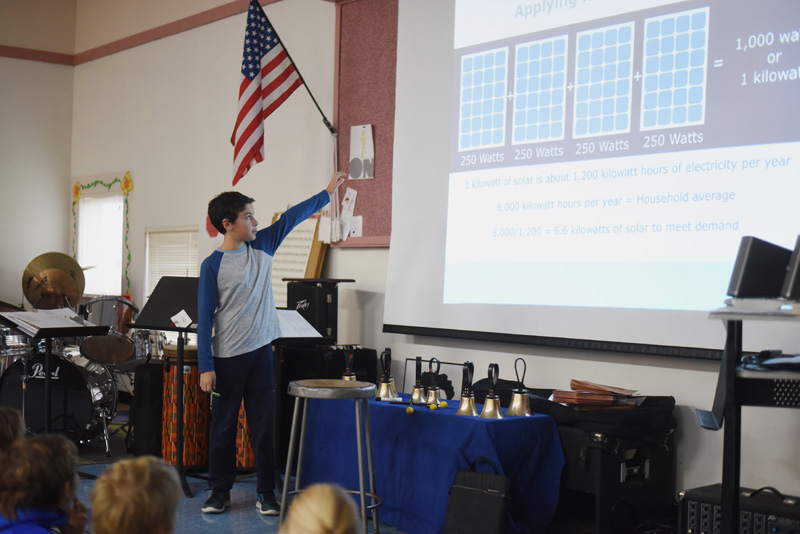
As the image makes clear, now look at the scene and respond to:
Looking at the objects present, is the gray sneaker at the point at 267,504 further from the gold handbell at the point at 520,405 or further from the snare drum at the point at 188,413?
the gold handbell at the point at 520,405

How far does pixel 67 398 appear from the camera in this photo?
17.8ft

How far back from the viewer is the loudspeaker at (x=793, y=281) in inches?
92.7

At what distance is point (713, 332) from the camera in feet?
11.8

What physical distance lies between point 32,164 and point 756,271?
25.5 feet

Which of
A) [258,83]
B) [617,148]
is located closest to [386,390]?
[617,148]

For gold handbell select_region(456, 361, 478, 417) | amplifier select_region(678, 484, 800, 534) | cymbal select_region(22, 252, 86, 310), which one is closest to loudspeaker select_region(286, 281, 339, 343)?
gold handbell select_region(456, 361, 478, 417)

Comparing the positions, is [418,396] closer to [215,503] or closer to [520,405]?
[520,405]

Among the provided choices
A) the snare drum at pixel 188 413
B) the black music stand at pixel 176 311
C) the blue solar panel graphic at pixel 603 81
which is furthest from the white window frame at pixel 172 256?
the blue solar panel graphic at pixel 603 81

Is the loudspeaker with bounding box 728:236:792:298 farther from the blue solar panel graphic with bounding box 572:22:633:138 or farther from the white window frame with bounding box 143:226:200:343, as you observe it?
the white window frame with bounding box 143:226:200:343

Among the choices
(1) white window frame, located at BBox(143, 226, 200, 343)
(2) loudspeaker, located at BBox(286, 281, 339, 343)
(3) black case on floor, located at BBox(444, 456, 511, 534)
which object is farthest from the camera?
(1) white window frame, located at BBox(143, 226, 200, 343)

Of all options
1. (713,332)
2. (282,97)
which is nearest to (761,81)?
(713,332)

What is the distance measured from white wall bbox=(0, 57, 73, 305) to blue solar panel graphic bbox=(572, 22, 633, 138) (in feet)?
20.8

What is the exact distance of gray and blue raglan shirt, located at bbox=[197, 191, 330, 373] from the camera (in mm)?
4027

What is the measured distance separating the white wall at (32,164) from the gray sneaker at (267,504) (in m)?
5.37
